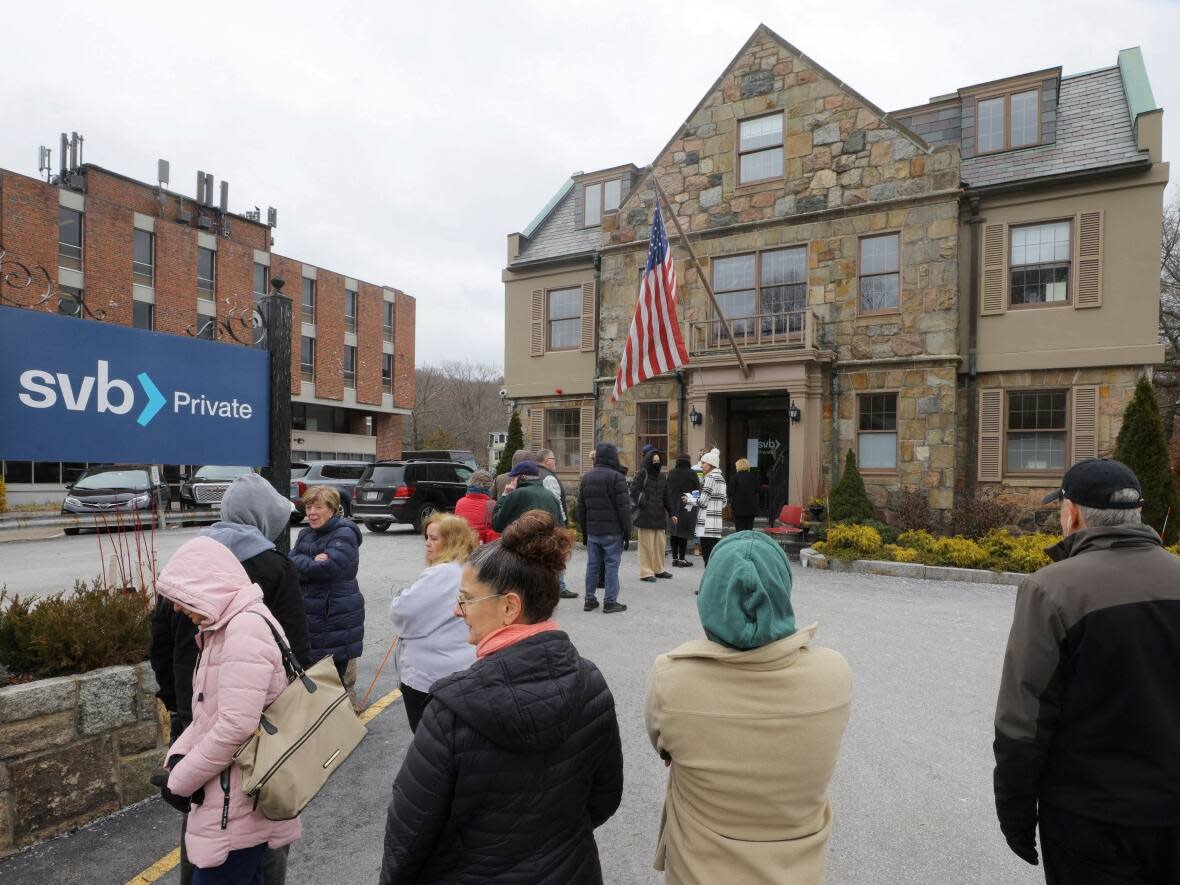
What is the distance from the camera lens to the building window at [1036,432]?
1377 cm

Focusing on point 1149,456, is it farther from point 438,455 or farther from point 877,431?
point 438,455

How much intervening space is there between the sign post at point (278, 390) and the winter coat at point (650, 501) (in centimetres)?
645

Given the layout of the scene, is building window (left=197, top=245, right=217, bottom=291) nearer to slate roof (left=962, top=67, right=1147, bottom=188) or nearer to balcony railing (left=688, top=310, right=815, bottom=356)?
balcony railing (left=688, top=310, right=815, bottom=356)

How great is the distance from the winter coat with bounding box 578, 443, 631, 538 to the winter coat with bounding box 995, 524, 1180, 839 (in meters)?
6.50

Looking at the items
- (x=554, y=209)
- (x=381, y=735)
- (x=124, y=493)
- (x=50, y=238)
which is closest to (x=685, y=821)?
(x=381, y=735)

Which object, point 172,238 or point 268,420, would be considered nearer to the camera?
point 268,420

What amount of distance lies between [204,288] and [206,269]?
1.00 metres

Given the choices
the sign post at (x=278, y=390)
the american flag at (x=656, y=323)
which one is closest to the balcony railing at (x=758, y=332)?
the american flag at (x=656, y=323)

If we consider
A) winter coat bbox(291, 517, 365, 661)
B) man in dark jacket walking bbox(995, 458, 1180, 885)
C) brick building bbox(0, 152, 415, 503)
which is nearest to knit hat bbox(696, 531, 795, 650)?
man in dark jacket walking bbox(995, 458, 1180, 885)

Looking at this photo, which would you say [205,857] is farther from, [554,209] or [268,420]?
[554,209]

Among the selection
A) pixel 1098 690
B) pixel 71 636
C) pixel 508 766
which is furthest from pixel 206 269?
pixel 1098 690

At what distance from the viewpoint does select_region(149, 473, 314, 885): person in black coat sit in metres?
2.77

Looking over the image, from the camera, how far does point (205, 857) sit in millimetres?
2354

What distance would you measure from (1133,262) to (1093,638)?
46.9 feet
